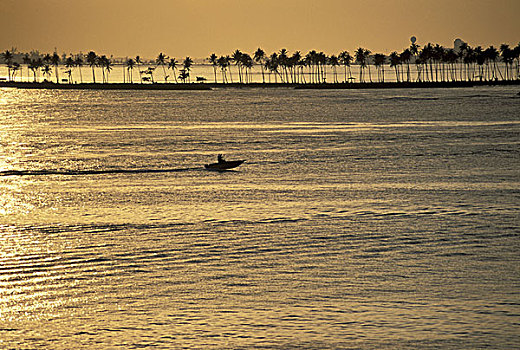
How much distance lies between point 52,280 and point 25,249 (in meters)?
5.59

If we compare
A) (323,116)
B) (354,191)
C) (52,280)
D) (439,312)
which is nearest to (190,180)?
(354,191)

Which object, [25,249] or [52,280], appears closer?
[52,280]

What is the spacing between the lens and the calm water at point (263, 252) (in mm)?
21375

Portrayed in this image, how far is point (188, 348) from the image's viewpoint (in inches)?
787

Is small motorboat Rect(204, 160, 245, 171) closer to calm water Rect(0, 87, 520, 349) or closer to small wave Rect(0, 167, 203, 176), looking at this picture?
calm water Rect(0, 87, 520, 349)

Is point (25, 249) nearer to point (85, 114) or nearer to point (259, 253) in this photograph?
point (259, 253)

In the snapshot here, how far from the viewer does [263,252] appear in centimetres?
3069

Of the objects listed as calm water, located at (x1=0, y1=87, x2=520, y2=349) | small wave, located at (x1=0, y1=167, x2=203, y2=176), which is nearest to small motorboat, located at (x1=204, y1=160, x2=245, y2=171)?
calm water, located at (x1=0, y1=87, x2=520, y2=349)

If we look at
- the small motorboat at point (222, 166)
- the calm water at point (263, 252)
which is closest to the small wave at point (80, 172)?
the calm water at point (263, 252)

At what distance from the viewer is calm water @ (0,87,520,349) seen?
70.1 ft

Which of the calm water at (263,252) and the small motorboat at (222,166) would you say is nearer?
the calm water at (263,252)

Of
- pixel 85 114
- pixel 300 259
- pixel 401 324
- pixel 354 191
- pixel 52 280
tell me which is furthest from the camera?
pixel 85 114

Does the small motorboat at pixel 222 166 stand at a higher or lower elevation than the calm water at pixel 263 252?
higher

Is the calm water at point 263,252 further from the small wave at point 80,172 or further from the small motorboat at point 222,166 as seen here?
the small motorboat at point 222,166
